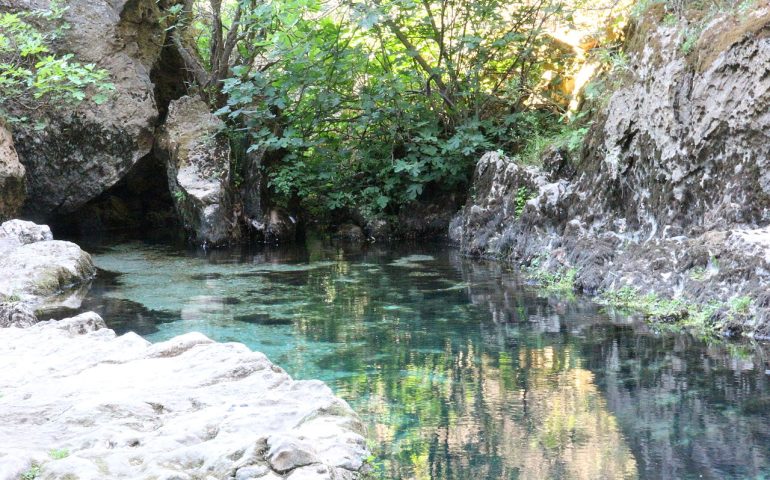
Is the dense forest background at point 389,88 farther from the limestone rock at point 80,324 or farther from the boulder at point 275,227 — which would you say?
the limestone rock at point 80,324

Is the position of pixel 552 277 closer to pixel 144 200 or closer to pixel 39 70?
pixel 39 70

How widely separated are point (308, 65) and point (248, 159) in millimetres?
2595

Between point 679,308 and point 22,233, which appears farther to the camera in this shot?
point 22,233

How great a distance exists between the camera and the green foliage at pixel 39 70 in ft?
35.1

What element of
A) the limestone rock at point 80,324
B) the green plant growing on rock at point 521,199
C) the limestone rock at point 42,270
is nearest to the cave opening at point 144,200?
the limestone rock at point 42,270

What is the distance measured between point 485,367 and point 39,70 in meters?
8.05

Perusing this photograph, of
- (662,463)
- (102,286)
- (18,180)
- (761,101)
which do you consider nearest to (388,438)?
(662,463)

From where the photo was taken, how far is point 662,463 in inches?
153

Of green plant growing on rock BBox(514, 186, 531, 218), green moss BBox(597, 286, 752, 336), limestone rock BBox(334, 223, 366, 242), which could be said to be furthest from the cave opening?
green moss BBox(597, 286, 752, 336)

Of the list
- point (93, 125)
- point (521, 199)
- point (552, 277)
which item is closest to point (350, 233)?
point (521, 199)

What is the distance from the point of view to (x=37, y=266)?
9.59 metres

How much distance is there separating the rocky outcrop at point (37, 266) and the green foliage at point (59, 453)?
5574 mm

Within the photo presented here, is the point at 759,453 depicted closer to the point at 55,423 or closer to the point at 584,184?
the point at 55,423

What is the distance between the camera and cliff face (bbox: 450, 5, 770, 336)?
737 cm
